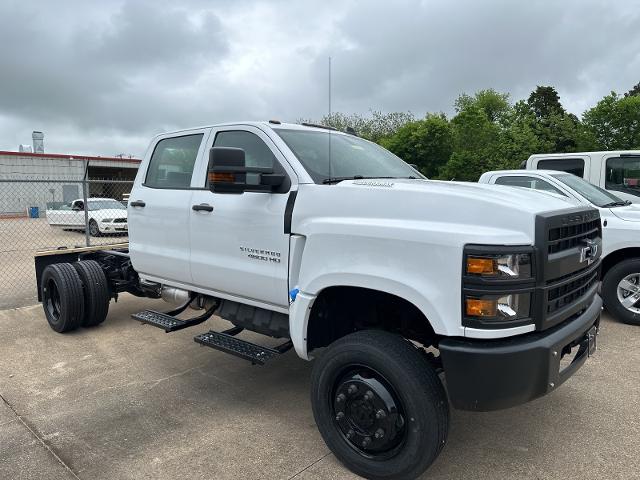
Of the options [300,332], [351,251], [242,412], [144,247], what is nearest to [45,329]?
[144,247]

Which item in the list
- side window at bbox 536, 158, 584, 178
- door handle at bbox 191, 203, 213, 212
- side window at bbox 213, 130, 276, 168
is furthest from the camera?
side window at bbox 536, 158, 584, 178

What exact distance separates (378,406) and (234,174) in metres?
1.61

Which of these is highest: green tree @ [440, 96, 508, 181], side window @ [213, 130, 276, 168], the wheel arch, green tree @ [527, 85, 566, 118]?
green tree @ [527, 85, 566, 118]

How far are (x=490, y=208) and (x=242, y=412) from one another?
94.3 inches

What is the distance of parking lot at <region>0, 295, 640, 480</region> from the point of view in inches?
119

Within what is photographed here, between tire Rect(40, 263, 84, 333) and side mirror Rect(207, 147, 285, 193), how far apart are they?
10.6 feet

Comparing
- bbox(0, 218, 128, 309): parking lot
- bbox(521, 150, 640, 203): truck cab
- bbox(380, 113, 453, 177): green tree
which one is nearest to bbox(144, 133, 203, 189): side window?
bbox(0, 218, 128, 309): parking lot

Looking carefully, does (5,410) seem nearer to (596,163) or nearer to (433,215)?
(433,215)

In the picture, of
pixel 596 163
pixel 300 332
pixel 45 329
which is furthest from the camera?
pixel 596 163

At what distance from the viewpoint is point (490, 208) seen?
252cm

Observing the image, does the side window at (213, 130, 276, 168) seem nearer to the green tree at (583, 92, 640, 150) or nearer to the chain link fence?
the chain link fence

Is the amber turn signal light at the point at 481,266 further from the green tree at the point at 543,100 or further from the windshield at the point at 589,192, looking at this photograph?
the green tree at the point at 543,100

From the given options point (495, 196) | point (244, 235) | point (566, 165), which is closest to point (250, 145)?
point (244, 235)

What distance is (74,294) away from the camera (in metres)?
5.54
